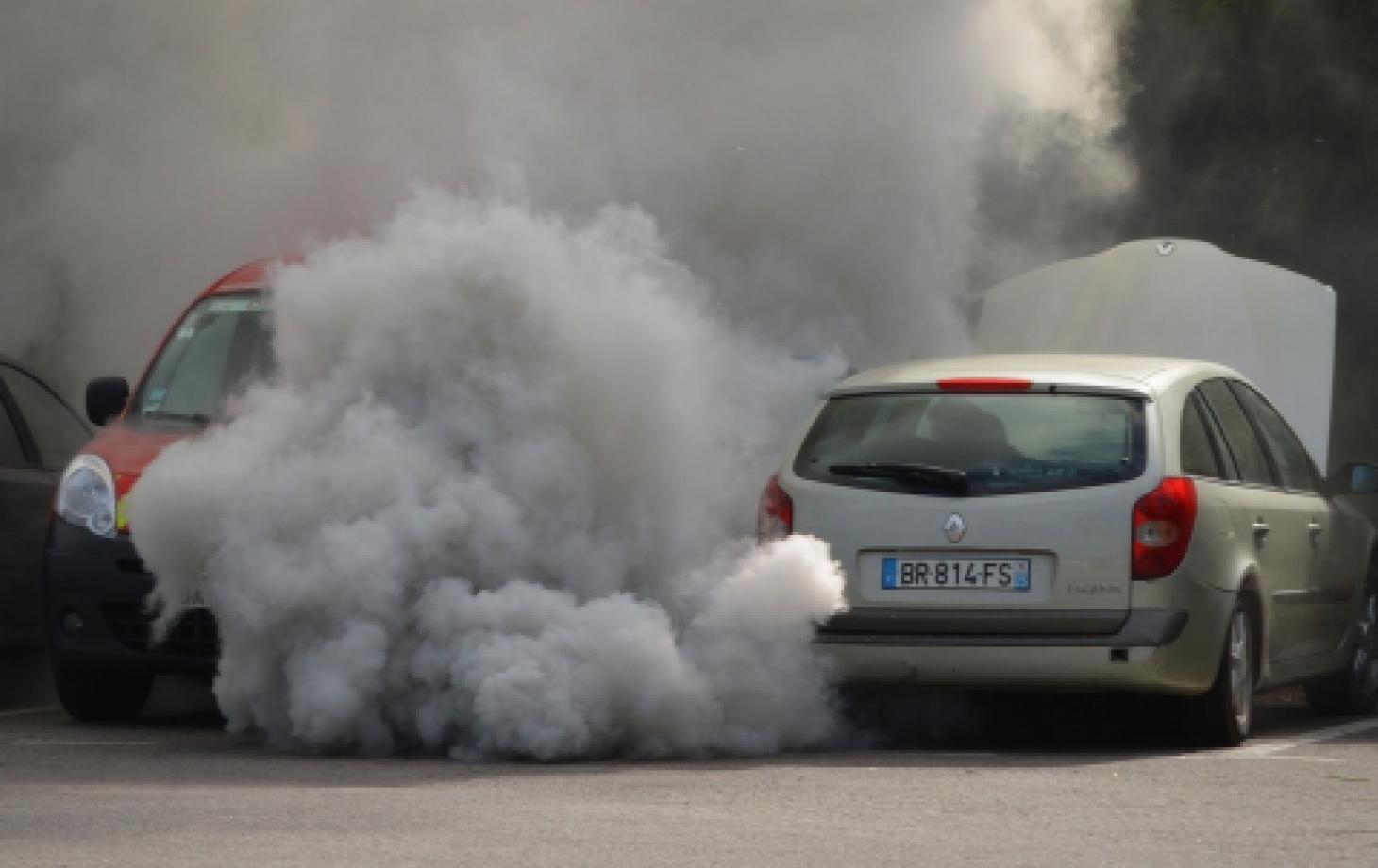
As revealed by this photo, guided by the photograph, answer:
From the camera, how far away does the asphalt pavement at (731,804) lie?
7309 millimetres

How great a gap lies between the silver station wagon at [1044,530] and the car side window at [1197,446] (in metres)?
0.01

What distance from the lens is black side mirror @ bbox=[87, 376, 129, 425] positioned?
41.7ft

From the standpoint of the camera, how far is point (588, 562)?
10305 millimetres

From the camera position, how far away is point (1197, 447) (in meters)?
10.5

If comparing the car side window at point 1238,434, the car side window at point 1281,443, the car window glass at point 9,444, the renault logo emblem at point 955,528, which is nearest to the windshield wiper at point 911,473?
the renault logo emblem at point 955,528

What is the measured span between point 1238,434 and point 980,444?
4.62 feet

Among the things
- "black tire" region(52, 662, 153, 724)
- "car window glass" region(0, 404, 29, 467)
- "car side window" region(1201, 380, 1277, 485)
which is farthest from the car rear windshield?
"car window glass" region(0, 404, 29, 467)

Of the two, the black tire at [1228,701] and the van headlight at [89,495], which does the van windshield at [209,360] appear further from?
the black tire at [1228,701]

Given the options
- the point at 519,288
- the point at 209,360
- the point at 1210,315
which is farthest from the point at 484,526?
the point at 1210,315

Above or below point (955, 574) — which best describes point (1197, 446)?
above

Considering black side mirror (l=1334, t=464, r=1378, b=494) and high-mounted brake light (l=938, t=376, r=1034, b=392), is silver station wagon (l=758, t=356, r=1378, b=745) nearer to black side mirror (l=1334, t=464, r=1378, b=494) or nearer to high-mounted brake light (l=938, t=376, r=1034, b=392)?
high-mounted brake light (l=938, t=376, r=1034, b=392)

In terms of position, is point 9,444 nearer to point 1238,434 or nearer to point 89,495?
point 89,495

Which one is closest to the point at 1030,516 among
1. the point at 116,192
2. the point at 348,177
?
the point at 348,177

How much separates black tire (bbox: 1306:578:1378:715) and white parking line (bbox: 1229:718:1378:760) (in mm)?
125
